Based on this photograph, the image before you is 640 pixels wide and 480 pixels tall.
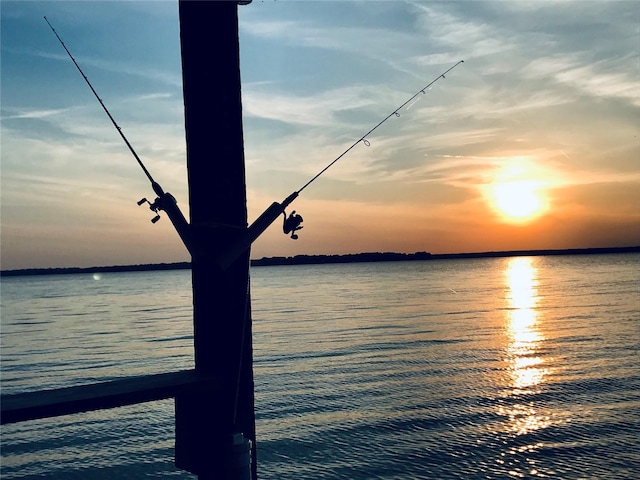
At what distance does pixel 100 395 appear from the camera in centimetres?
348

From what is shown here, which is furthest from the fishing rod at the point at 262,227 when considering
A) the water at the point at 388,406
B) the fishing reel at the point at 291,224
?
the water at the point at 388,406

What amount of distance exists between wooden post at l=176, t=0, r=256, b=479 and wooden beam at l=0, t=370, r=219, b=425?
0.12m

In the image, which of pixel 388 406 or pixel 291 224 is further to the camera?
pixel 388 406

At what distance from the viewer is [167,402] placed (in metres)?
13.8

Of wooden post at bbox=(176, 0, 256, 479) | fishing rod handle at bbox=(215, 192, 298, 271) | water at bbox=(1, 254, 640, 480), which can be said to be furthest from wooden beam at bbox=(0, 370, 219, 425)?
water at bbox=(1, 254, 640, 480)

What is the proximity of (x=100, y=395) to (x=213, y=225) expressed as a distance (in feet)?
4.01

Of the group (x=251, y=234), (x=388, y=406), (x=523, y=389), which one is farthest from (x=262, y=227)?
(x=523, y=389)

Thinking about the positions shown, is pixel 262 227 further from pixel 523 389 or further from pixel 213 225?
pixel 523 389

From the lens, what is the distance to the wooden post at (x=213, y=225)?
3756mm

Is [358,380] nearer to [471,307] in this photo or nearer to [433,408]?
[433,408]

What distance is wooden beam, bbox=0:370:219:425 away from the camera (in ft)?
10.7

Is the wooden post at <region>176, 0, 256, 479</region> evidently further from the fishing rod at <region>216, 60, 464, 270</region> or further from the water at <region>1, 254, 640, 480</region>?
the water at <region>1, 254, 640, 480</region>

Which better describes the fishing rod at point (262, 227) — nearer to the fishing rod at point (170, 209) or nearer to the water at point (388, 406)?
the fishing rod at point (170, 209)

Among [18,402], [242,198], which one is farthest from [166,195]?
[18,402]
